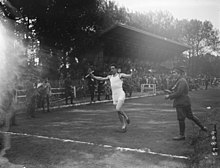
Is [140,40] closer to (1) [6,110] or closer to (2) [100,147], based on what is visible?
(1) [6,110]

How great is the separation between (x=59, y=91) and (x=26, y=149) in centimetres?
1390

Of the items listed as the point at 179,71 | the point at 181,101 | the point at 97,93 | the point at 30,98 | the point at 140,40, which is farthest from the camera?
the point at 140,40

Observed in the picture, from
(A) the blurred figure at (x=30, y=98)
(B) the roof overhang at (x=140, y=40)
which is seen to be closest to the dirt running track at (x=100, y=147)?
(A) the blurred figure at (x=30, y=98)

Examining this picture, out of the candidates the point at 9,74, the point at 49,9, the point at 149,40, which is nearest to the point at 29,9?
the point at 49,9

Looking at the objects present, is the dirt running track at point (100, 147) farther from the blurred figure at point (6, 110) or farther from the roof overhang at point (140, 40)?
the roof overhang at point (140, 40)

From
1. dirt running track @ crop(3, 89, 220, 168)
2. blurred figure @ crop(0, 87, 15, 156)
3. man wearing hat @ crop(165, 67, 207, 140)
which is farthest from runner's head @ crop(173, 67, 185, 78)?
blurred figure @ crop(0, 87, 15, 156)

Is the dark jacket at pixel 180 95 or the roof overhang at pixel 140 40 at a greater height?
the roof overhang at pixel 140 40

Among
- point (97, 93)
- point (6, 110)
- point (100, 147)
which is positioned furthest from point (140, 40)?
point (100, 147)

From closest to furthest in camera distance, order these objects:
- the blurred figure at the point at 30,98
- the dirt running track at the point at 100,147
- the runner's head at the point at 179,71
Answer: the dirt running track at the point at 100,147
the runner's head at the point at 179,71
the blurred figure at the point at 30,98

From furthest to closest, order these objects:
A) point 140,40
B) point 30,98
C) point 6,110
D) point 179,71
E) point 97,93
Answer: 1. point 140,40
2. point 97,93
3. point 30,98
4. point 6,110
5. point 179,71

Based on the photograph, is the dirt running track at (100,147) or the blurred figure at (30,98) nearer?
the dirt running track at (100,147)

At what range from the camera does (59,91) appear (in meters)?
19.9

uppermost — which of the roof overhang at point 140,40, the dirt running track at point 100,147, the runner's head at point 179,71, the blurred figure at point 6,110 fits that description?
the roof overhang at point 140,40

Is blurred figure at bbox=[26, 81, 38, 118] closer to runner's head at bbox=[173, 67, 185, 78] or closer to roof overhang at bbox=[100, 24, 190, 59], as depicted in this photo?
runner's head at bbox=[173, 67, 185, 78]
